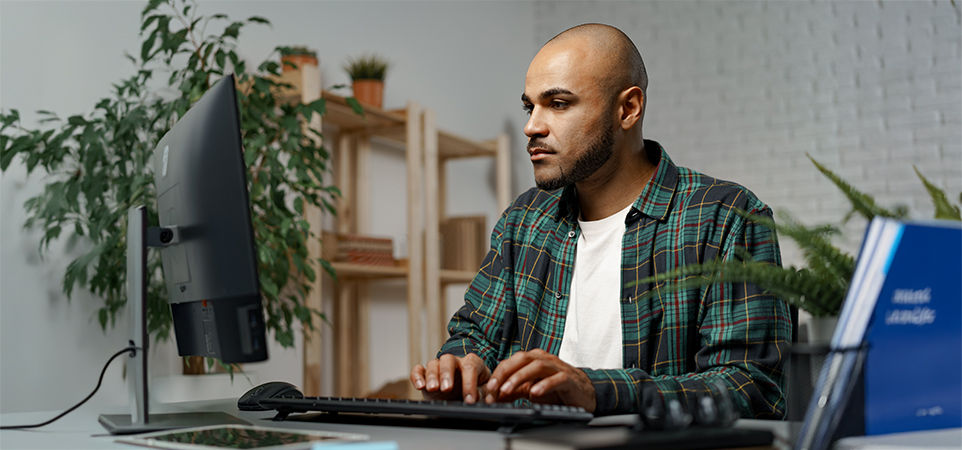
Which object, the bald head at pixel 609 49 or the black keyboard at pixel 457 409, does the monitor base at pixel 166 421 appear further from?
the bald head at pixel 609 49

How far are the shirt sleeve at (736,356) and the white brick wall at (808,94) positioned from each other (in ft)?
8.38

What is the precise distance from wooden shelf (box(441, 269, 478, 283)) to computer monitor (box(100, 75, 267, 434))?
2730mm

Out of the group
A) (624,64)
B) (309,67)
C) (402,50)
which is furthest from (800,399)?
(402,50)

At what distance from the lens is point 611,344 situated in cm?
163

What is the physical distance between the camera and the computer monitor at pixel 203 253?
0.98 metres

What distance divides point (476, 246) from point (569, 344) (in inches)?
97.9

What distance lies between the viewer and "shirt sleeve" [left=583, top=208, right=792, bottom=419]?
1215 mm

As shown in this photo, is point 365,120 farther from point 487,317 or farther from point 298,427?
point 298,427

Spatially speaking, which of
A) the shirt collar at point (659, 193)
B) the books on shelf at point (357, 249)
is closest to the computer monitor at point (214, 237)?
the shirt collar at point (659, 193)

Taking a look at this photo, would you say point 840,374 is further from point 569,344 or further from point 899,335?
point 569,344

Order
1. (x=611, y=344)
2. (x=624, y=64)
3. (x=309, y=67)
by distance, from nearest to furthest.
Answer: (x=611, y=344), (x=624, y=64), (x=309, y=67)

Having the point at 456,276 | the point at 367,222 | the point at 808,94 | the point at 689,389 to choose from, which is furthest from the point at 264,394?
the point at 808,94

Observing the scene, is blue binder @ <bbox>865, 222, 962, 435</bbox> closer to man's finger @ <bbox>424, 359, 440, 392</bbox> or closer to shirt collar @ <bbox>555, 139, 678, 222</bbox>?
man's finger @ <bbox>424, 359, 440, 392</bbox>

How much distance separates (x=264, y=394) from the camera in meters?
1.23
